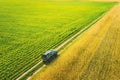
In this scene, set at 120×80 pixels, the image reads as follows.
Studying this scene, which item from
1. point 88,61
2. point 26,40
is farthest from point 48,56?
point 26,40

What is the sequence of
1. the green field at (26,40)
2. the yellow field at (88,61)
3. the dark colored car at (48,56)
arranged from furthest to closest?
the dark colored car at (48,56) → the green field at (26,40) → the yellow field at (88,61)

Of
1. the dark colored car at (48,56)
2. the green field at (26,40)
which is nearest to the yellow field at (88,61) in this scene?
the dark colored car at (48,56)

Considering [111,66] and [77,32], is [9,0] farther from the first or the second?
[111,66]

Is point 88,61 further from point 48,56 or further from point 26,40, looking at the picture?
point 26,40

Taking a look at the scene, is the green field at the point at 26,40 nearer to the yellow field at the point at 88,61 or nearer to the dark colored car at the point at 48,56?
the dark colored car at the point at 48,56

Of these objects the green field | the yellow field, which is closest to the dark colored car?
the yellow field

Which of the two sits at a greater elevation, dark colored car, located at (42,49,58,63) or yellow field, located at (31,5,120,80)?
dark colored car, located at (42,49,58,63)

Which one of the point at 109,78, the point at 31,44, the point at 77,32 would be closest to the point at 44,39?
the point at 31,44

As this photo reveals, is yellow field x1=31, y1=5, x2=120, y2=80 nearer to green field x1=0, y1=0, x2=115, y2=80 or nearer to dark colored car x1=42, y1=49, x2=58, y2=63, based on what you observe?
dark colored car x1=42, y1=49, x2=58, y2=63

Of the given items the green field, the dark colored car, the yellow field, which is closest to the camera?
the yellow field
